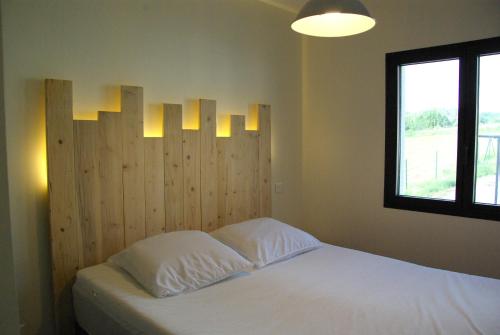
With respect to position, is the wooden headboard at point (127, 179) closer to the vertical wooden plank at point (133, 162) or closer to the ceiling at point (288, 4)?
the vertical wooden plank at point (133, 162)

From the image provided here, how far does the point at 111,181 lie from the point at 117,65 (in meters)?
0.73

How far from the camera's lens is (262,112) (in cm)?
320

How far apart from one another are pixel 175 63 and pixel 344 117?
158cm

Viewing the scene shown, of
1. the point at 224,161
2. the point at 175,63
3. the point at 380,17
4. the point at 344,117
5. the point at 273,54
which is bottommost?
the point at 224,161

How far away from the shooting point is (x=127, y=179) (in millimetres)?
2420

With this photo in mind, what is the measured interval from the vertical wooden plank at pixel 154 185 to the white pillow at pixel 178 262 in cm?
26

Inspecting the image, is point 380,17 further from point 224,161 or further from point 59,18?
point 59,18

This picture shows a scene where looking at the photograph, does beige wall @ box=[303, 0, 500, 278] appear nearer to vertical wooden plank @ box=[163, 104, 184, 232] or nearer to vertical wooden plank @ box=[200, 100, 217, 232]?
vertical wooden plank @ box=[200, 100, 217, 232]

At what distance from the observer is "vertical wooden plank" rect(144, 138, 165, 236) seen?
250 cm

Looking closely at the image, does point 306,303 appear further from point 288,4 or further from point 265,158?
point 288,4

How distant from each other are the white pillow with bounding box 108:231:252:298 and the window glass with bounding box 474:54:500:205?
5.92 feet

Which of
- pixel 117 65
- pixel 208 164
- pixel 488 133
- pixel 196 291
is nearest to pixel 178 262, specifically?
pixel 196 291

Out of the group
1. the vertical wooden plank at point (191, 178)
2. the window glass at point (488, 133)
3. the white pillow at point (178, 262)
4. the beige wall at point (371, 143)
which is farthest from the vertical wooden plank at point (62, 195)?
the window glass at point (488, 133)

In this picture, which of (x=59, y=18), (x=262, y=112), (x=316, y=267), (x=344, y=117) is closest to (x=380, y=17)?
(x=344, y=117)
